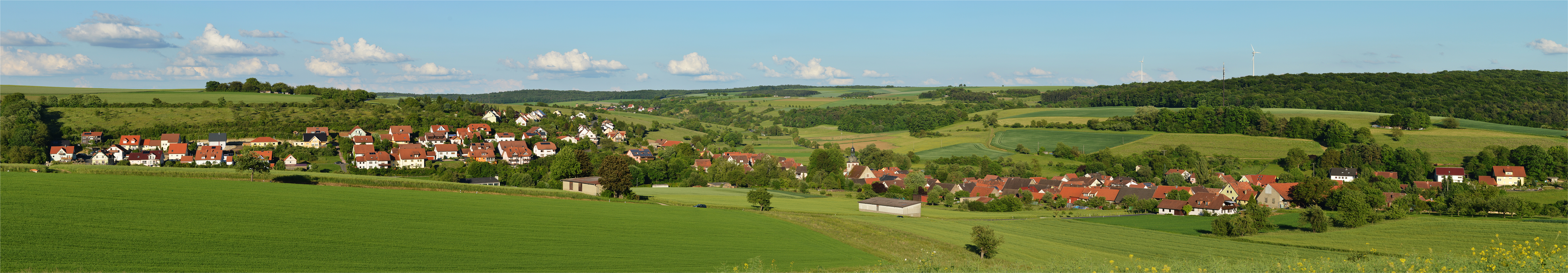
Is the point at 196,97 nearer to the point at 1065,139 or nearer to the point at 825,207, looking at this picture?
the point at 825,207

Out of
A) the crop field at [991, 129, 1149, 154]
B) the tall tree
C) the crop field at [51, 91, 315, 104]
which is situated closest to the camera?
the tall tree

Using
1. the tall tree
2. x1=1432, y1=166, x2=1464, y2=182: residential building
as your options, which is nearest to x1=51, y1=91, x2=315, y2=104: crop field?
the tall tree

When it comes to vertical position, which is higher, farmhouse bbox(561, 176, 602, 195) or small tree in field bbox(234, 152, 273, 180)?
small tree in field bbox(234, 152, 273, 180)

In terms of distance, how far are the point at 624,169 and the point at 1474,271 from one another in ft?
123

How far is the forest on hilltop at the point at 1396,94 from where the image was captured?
97125mm

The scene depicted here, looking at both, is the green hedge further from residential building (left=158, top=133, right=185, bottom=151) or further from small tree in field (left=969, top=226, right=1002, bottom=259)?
residential building (left=158, top=133, right=185, bottom=151)

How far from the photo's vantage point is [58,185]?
23891 millimetres

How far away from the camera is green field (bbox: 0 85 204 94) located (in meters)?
87.1

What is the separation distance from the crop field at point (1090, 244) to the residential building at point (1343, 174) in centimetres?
4647

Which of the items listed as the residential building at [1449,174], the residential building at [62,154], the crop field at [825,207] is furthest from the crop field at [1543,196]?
the residential building at [62,154]

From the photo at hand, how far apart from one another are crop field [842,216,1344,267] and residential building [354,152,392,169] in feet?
163

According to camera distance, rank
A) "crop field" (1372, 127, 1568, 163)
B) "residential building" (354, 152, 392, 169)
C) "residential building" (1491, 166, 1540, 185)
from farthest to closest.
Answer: "crop field" (1372, 127, 1568, 163) → "residential building" (1491, 166, 1540, 185) → "residential building" (354, 152, 392, 169)

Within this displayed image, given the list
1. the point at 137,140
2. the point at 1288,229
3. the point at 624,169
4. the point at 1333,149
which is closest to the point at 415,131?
the point at 137,140

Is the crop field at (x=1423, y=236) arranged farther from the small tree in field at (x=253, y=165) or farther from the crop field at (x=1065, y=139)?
the small tree in field at (x=253, y=165)
